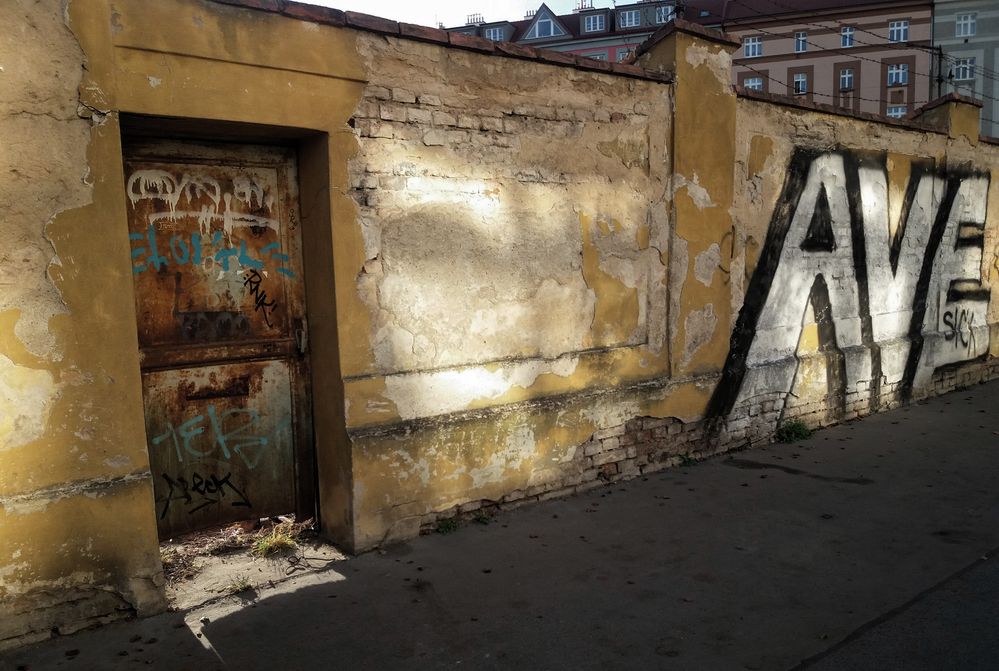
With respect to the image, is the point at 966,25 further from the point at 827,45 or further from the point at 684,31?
the point at 684,31

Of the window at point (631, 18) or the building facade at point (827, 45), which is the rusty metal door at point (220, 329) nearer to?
the building facade at point (827, 45)

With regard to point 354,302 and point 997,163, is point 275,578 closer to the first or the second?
point 354,302

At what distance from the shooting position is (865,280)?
6.91 meters

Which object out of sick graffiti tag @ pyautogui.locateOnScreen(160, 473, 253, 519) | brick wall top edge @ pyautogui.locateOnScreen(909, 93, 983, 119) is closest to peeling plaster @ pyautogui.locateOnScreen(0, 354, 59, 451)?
sick graffiti tag @ pyautogui.locateOnScreen(160, 473, 253, 519)

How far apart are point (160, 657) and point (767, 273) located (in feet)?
17.7

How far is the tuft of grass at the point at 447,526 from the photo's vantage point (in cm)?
401

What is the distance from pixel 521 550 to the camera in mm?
3773

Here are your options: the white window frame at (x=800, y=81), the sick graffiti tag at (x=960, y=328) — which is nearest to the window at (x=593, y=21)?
the white window frame at (x=800, y=81)

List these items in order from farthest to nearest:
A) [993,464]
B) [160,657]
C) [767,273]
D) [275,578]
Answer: [767,273]
[993,464]
[275,578]
[160,657]

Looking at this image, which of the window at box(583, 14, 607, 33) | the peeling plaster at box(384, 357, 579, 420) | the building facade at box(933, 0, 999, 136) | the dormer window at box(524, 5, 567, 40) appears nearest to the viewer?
the peeling plaster at box(384, 357, 579, 420)

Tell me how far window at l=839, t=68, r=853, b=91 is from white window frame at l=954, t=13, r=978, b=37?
16.0ft

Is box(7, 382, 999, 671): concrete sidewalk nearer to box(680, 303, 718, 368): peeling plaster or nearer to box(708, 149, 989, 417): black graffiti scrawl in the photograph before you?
box(680, 303, 718, 368): peeling plaster

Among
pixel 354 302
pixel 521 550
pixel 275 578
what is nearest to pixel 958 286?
pixel 521 550

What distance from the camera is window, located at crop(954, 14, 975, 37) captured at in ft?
103
